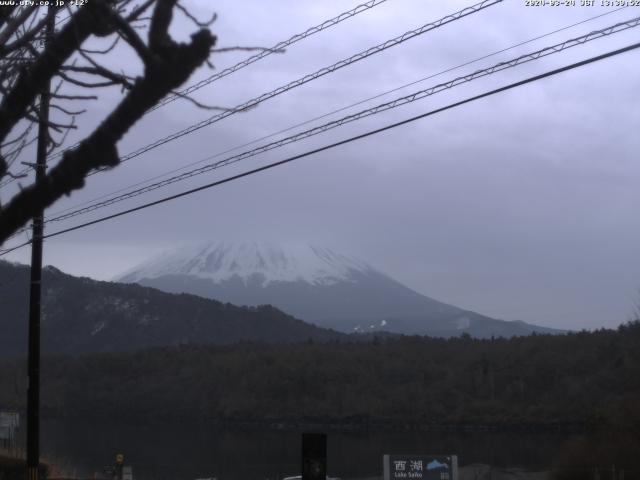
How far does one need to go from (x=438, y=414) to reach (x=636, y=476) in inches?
1621

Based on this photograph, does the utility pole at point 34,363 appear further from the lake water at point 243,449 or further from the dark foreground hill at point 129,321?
the dark foreground hill at point 129,321

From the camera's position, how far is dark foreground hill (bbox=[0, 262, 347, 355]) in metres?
118

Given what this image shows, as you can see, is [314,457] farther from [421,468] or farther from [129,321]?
[129,321]

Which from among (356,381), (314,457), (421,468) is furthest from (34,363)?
(356,381)

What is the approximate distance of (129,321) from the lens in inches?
4973

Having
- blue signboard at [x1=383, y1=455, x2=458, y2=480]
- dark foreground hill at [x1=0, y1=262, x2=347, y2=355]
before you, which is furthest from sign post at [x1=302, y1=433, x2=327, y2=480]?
dark foreground hill at [x1=0, y1=262, x2=347, y2=355]

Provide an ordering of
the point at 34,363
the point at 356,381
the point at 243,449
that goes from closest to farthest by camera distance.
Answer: the point at 34,363 → the point at 243,449 → the point at 356,381

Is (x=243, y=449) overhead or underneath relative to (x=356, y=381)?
underneath

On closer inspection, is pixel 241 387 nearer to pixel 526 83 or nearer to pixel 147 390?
pixel 147 390

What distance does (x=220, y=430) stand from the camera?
69.9 meters

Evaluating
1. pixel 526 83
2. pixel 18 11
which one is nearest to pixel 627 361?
pixel 526 83

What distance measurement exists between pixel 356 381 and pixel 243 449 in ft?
90.3

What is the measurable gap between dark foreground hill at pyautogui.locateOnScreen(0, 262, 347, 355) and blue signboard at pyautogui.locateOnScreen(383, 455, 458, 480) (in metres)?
95.4

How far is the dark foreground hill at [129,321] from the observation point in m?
118
